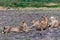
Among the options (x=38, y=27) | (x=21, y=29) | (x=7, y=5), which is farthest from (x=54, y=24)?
(x=7, y=5)

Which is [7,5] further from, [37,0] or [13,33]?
[13,33]

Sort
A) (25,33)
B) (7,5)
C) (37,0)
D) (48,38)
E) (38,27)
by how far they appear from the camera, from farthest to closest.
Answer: (37,0), (7,5), (38,27), (25,33), (48,38)

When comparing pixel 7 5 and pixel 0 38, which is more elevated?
pixel 0 38

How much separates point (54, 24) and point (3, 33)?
8.69ft

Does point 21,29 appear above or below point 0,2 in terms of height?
above

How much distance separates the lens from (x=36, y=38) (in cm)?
1150

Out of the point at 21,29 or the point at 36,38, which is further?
the point at 21,29

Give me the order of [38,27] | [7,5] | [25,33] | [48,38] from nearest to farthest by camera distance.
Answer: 1. [48,38]
2. [25,33]
3. [38,27]
4. [7,5]

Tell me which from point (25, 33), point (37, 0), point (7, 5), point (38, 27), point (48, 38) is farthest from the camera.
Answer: point (37, 0)

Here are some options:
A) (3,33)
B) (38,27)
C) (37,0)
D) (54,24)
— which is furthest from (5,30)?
(37,0)

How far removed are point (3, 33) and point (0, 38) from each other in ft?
5.65

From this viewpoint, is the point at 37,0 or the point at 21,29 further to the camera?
the point at 37,0

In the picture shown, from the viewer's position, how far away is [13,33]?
43.4ft

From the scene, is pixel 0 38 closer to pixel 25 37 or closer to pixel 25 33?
pixel 25 37
